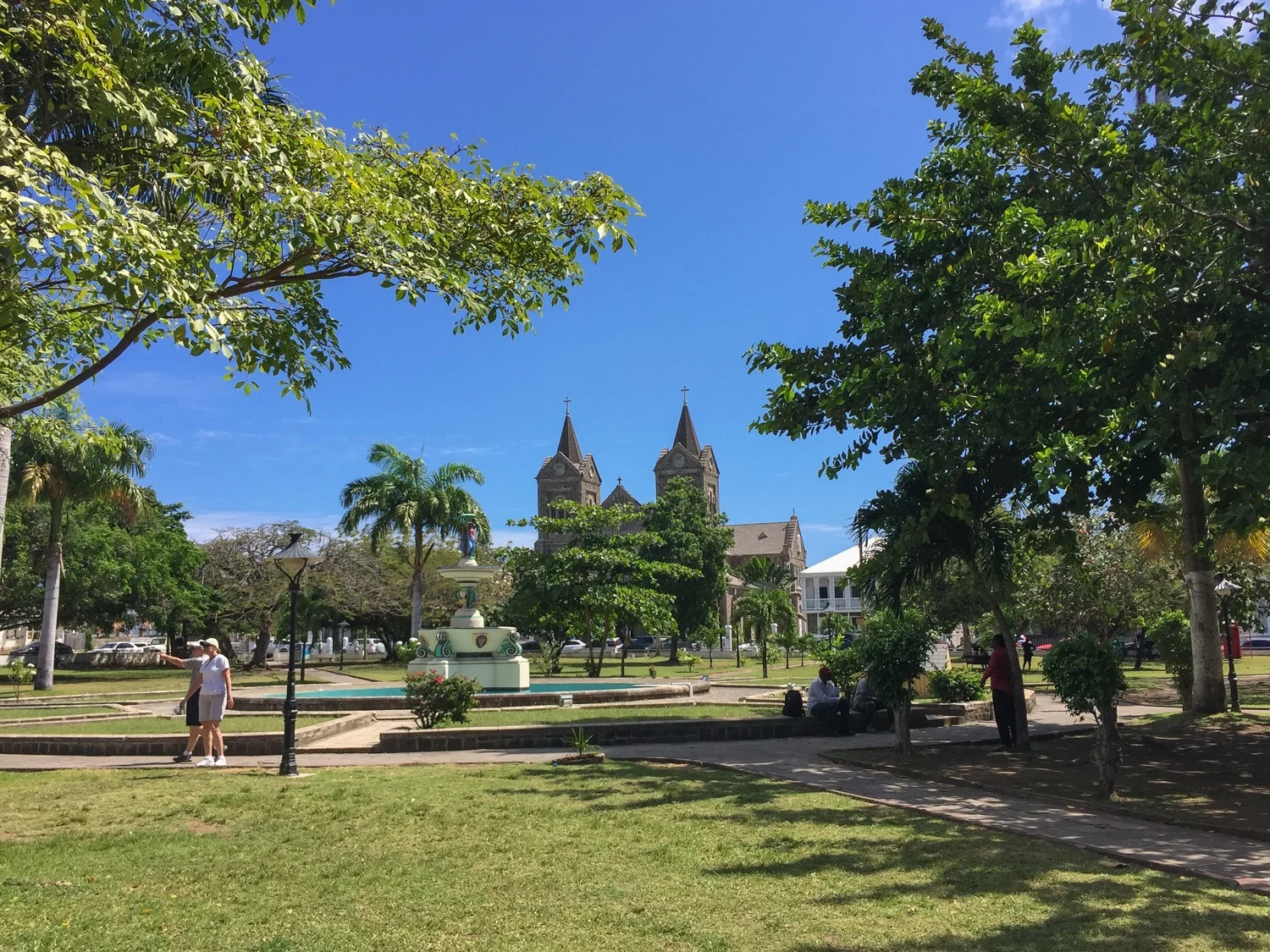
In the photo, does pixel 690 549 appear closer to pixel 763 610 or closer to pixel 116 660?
pixel 763 610

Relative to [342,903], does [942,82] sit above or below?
above

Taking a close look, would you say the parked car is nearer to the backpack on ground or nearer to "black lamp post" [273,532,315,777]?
"black lamp post" [273,532,315,777]

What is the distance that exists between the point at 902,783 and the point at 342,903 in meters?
6.64

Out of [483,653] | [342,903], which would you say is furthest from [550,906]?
[483,653]

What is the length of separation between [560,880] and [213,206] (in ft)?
22.0

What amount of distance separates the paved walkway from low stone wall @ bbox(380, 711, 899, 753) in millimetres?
196

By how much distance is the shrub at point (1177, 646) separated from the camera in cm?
1777

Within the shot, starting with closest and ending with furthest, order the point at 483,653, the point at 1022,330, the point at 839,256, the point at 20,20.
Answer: the point at 20,20 → the point at 1022,330 → the point at 839,256 → the point at 483,653

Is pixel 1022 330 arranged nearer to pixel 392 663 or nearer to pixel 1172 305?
pixel 1172 305

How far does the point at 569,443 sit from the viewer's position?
352 feet

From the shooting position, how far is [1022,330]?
370 inches

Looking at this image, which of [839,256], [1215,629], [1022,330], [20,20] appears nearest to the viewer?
[20,20]

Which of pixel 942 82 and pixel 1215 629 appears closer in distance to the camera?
pixel 942 82

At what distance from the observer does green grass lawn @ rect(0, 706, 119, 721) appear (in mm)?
18891
